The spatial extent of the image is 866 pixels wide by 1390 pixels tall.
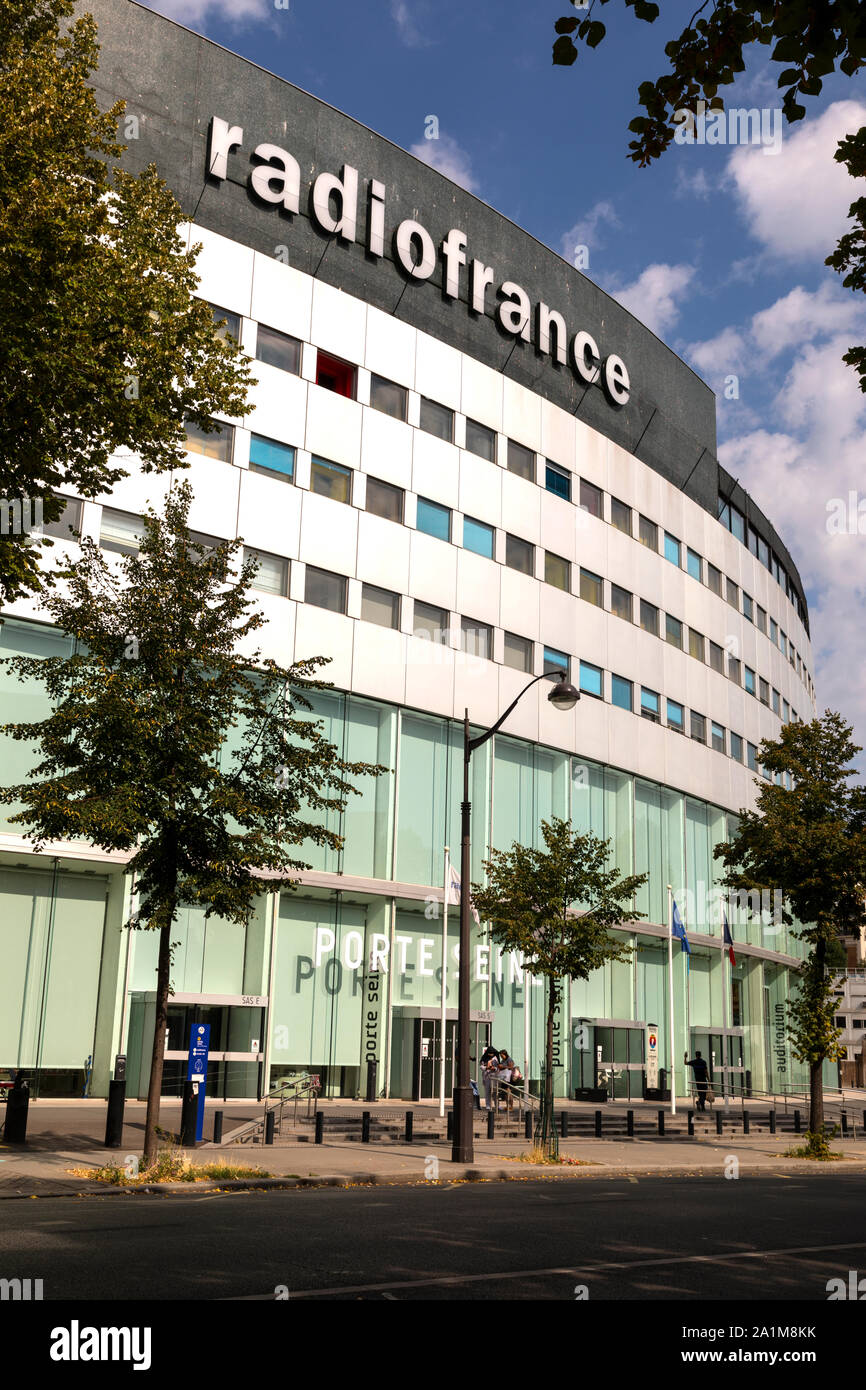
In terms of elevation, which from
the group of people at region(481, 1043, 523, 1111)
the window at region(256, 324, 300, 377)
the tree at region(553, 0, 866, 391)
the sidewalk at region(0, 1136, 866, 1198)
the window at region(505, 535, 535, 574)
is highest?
the window at region(256, 324, 300, 377)

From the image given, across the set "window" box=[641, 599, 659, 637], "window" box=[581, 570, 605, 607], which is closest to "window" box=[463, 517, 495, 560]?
"window" box=[581, 570, 605, 607]

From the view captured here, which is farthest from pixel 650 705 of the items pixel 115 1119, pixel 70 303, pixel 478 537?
pixel 70 303

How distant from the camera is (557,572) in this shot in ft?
148

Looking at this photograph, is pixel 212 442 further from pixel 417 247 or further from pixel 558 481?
pixel 558 481

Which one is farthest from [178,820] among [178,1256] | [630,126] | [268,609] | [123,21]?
[123,21]

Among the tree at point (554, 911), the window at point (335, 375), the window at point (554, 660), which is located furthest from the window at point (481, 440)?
the tree at point (554, 911)

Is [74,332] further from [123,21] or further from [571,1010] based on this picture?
[571,1010]

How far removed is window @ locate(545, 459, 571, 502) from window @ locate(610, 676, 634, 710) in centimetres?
708

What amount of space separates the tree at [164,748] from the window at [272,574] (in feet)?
50.1

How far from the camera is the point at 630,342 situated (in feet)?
170

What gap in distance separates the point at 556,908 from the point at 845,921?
8341 mm

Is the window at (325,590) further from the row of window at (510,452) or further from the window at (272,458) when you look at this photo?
the row of window at (510,452)

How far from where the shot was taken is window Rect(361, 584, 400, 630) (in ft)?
123

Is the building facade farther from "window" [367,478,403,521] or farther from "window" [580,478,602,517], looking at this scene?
"window" [580,478,602,517]
